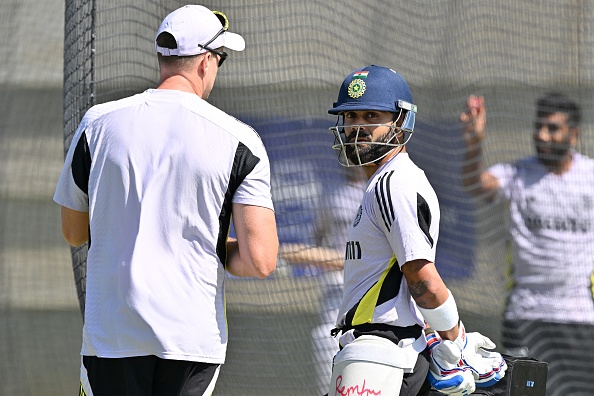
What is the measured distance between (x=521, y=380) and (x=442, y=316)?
55 cm

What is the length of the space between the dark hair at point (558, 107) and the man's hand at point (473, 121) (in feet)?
1.29

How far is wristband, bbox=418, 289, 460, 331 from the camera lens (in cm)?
312

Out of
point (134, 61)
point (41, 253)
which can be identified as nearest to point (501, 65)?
point (134, 61)

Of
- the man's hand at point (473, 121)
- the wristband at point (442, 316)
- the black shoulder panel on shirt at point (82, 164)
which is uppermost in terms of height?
the man's hand at point (473, 121)

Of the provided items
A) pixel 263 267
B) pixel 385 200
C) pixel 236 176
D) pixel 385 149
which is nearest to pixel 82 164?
pixel 236 176

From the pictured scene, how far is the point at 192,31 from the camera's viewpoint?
115 inches

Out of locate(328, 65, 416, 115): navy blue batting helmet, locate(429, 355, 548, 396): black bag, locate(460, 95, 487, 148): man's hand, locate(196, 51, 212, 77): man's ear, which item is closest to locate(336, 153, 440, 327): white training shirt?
locate(328, 65, 416, 115): navy blue batting helmet

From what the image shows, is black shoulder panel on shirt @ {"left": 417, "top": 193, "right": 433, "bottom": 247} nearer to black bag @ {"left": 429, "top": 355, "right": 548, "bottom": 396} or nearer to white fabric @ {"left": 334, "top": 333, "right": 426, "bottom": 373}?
white fabric @ {"left": 334, "top": 333, "right": 426, "bottom": 373}

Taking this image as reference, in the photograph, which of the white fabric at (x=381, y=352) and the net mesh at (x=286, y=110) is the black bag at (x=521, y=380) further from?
the net mesh at (x=286, y=110)

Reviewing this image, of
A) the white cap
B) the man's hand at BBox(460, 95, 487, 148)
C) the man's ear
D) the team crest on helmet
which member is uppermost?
the white cap

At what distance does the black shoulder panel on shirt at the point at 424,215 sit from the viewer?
3123 millimetres

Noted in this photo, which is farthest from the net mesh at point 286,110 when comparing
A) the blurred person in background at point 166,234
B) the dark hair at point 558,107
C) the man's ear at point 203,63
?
the blurred person in background at point 166,234

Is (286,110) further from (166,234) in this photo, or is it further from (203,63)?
(166,234)

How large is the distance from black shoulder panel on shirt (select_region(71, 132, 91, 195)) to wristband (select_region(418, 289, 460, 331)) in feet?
3.63
